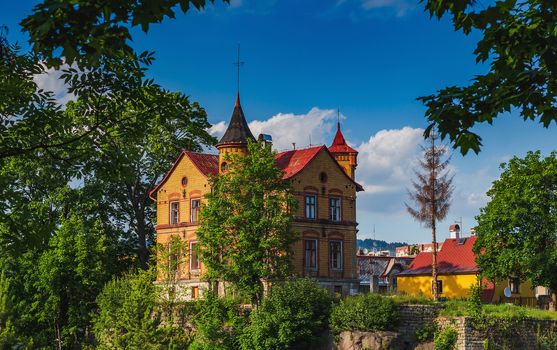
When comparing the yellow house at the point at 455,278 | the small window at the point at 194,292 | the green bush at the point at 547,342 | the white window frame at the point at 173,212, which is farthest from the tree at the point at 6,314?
the yellow house at the point at 455,278

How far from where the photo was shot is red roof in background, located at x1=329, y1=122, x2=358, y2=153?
164 ft

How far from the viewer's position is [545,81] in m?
8.59

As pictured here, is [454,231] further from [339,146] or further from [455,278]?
[339,146]

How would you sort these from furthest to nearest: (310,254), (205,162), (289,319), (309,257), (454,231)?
(454,231)
(205,162)
(310,254)
(309,257)
(289,319)

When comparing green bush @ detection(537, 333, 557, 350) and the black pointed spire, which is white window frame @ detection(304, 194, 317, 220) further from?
green bush @ detection(537, 333, 557, 350)

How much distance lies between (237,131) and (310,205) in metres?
6.15

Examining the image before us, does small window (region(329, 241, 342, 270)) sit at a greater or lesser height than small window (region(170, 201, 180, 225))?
lesser

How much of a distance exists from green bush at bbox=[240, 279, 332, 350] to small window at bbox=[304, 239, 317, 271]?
8532 mm

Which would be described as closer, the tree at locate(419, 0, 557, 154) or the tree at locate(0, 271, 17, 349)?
the tree at locate(419, 0, 557, 154)

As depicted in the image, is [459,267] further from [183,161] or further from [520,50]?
[520,50]

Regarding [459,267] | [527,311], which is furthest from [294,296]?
[459,267]

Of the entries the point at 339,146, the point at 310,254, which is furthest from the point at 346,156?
the point at 310,254

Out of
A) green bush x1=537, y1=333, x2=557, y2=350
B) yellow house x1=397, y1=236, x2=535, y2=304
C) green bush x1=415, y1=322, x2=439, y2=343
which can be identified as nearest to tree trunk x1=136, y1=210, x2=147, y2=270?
yellow house x1=397, y1=236, x2=535, y2=304

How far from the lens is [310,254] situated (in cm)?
4509
